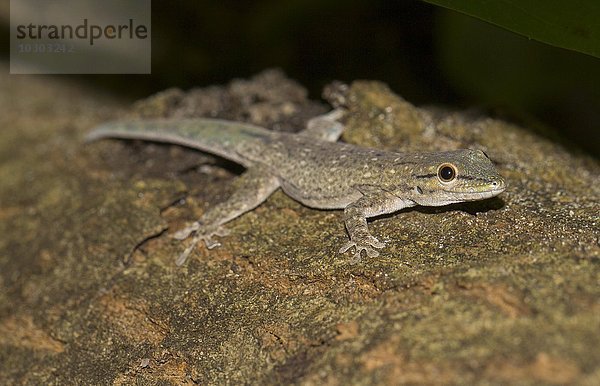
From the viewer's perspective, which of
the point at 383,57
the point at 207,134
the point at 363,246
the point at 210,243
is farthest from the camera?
the point at 383,57

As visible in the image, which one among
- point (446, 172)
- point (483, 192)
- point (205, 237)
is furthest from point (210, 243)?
point (483, 192)

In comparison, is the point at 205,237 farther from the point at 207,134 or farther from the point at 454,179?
the point at 454,179

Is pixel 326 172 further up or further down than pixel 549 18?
further down

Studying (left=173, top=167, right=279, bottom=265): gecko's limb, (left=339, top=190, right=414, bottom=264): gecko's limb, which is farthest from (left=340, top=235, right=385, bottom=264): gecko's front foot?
(left=173, top=167, right=279, bottom=265): gecko's limb

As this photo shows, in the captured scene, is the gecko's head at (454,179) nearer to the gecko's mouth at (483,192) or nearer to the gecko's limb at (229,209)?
the gecko's mouth at (483,192)

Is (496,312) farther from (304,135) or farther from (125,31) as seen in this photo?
(125,31)
